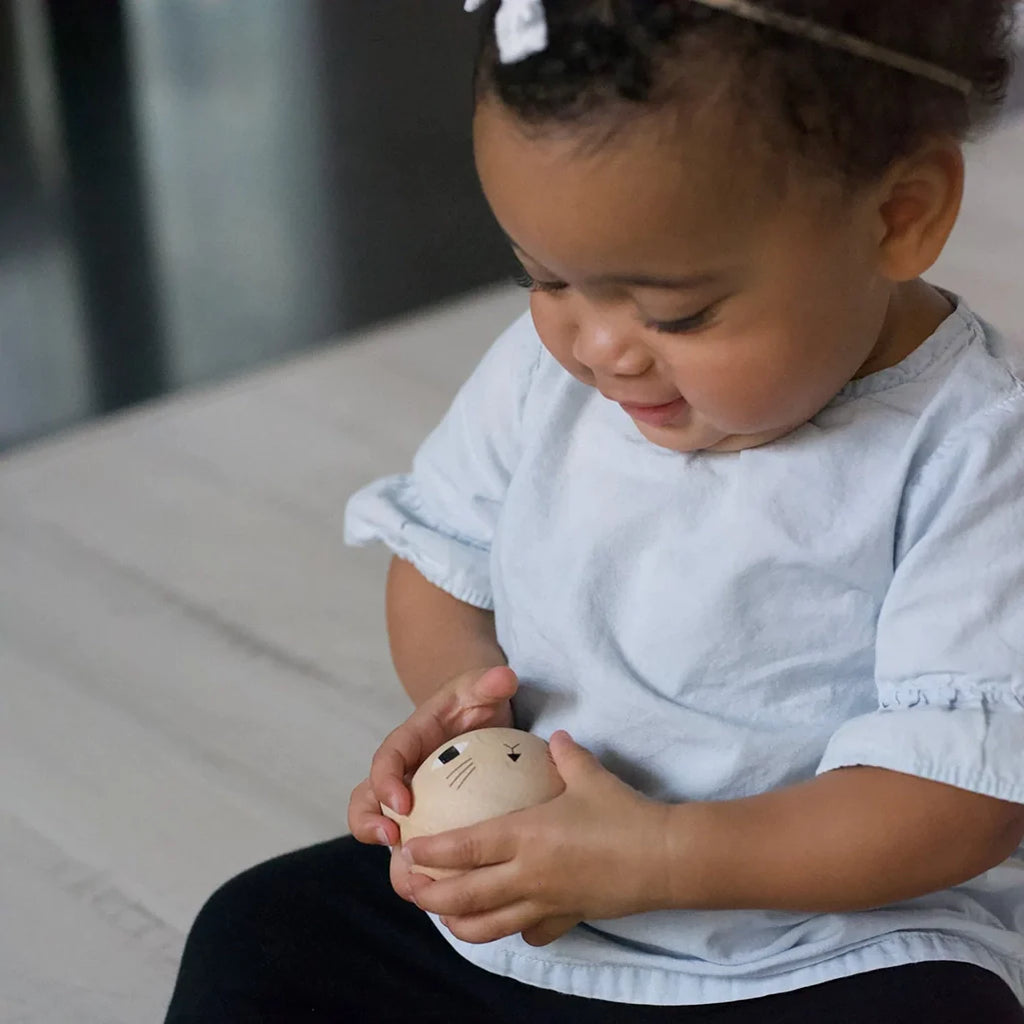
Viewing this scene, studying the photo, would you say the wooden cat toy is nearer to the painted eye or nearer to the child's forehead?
the painted eye

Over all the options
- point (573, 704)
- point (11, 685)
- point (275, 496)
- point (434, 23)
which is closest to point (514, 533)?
point (573, 704)

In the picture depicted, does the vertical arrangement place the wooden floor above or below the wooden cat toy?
below

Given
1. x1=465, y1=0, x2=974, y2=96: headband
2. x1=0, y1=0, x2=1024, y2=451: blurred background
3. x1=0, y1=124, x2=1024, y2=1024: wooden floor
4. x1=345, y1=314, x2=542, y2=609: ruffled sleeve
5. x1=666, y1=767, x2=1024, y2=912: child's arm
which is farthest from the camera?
x1=0, y1=0, x2=1024, y2=451: blurred background

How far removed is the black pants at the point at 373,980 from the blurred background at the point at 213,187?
33.8 inches

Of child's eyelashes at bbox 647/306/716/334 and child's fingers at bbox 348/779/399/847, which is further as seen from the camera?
child's fingers at bbox 348/779/399/847

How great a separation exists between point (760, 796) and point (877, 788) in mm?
50

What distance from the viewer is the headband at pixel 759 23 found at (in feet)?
1.69

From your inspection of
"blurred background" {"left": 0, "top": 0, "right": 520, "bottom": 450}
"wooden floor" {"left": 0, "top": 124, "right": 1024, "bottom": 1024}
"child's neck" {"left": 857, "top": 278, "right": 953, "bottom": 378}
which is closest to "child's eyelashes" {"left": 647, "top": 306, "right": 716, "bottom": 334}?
"child's neck" {"left": 857, "top": 278, "right": 953, "bottom": 378}

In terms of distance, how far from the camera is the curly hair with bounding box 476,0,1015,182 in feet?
1.70

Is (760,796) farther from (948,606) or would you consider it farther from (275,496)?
(275,496)

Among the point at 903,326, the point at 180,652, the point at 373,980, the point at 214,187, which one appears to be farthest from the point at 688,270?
the point at 214,187

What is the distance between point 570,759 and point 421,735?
0.09 m

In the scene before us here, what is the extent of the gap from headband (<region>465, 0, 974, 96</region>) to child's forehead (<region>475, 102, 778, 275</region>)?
28 millimetres

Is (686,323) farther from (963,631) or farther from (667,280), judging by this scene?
(963,631)
